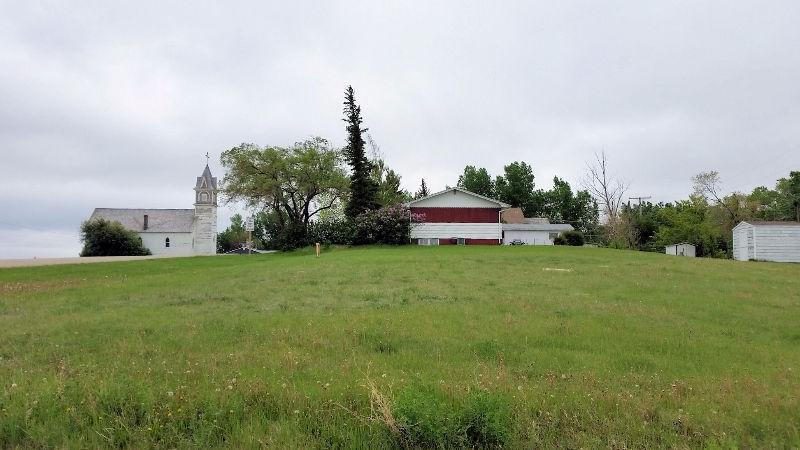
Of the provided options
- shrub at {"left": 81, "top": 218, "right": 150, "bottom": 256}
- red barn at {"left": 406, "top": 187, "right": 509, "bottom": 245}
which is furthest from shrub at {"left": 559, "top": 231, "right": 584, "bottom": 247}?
shrub at {"left": 81, "top": 218, "right": 150, "bottom": 256}

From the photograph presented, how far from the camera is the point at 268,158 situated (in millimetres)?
48094

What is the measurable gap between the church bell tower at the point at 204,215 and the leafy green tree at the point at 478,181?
144 feet

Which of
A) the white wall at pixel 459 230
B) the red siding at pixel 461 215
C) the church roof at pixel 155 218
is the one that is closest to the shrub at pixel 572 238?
Answer: the white wall at pixel 459 230

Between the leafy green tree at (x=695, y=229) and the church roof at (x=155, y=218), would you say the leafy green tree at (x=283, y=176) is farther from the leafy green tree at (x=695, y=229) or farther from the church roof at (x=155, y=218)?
the leafy green tree at (x=695, y=229)

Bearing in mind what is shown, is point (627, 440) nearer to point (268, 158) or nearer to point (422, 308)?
point (422, 308)

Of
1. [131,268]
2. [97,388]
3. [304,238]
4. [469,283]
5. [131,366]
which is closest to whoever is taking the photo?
[97,388]

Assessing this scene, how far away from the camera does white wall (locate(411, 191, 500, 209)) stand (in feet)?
141

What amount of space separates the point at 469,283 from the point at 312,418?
10908 mm

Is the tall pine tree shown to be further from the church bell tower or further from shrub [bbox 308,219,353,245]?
the church bell tower

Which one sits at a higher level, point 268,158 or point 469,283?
point 268,158

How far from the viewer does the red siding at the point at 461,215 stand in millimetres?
42719

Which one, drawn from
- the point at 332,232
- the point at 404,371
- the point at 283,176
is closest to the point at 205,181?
the point at 283,176

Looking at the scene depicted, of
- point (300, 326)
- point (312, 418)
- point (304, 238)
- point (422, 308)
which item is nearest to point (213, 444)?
point (312, 418)

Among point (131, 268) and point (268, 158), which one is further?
point (268, 158)
